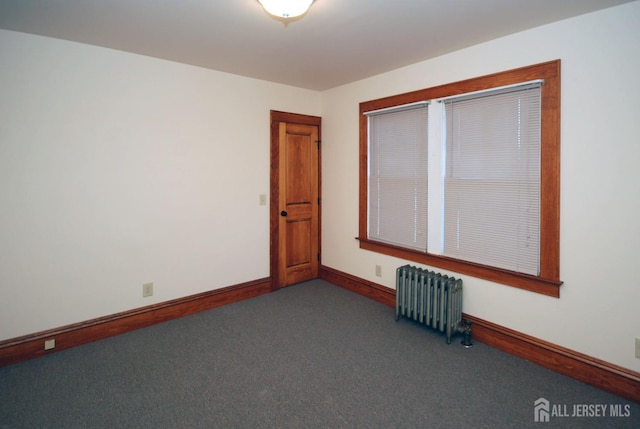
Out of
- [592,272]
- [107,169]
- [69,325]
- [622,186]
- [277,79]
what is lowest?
[69,325]

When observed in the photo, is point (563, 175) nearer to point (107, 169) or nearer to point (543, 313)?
point (543, 313)

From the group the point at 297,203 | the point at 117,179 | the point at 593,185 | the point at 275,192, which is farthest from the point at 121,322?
the point at 593,185

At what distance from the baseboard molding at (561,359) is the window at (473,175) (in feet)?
1.34

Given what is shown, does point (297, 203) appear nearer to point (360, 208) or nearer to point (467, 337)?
point (360, 208)

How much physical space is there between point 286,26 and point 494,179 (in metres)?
2.05

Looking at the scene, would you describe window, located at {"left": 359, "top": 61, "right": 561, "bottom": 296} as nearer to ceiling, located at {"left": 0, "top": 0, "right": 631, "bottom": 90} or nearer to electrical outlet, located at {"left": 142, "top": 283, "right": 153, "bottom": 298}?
ceiling, located at {"left": 0, "top": 0, "right": 631, "bottom": 90}

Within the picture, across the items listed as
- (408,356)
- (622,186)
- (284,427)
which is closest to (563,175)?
(622,186)

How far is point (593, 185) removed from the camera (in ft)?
7.83

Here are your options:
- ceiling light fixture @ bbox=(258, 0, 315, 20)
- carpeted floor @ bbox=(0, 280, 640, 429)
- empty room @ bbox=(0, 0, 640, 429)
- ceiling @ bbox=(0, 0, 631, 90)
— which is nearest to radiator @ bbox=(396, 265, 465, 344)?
empty room @ bbox=(0, 0, 640, 429)

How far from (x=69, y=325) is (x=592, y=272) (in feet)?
13.4

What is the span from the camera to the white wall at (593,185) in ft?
7.34

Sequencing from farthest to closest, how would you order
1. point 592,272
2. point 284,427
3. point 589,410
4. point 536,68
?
point 536,68
point 592,272
point 589,410
point 284,427

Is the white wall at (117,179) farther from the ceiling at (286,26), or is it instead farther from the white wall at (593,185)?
the white wall at (593,185)

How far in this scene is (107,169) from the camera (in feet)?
10.1
